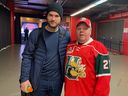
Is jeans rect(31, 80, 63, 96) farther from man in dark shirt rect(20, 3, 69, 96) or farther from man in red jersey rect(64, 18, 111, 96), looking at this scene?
man in red jersey rect(64, 18, 111, 96)

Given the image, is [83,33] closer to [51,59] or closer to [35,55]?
[51,59]

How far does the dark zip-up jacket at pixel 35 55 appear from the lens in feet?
6.59

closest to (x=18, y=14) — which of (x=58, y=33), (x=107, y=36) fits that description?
(x=107, y=36)

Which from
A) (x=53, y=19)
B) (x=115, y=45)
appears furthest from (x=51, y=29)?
(x=115, y=45)

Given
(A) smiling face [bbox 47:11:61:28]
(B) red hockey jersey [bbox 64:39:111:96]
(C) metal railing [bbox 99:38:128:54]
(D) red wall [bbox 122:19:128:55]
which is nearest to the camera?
(B) red hockey jersey [bbox 64:39:111:96]

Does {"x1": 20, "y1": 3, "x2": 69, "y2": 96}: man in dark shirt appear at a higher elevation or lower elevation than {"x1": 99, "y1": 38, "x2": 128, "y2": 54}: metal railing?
higher

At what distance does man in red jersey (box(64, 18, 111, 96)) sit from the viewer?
5.75ft

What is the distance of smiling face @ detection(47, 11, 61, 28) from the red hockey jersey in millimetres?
257

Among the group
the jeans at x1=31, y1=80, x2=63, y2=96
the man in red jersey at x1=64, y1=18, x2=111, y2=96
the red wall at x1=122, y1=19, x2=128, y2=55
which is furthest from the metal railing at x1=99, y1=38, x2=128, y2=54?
the man in red jersey at x1=64, y1=18, x2=111, y2=96

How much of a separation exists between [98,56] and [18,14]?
19.7 m

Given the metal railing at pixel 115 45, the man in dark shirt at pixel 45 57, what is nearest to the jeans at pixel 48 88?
the man in dark shirt at pixel 45 57

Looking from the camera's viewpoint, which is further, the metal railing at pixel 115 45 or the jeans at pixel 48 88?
the metal railing at pixel 115 45

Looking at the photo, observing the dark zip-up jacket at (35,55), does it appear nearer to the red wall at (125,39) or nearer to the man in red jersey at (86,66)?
the man in red jersey at (86,66)

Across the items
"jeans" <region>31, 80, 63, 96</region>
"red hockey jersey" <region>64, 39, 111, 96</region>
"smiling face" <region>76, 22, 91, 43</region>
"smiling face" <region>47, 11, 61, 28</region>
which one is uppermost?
"smiling face" <region>47, 11, 61, 28</region>
